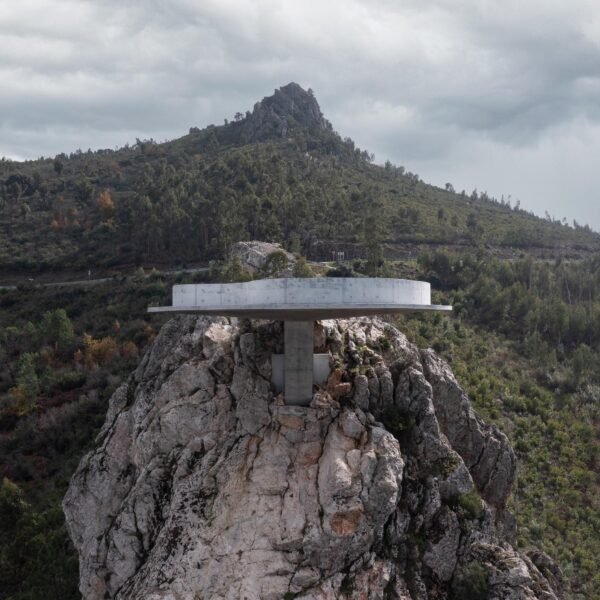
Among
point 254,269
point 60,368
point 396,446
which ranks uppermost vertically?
point 254,269

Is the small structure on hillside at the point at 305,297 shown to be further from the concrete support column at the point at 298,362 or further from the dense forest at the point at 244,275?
the dense forest at the point at 244,275

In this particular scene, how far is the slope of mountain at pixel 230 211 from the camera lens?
7244 cm

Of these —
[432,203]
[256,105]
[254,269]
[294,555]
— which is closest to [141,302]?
[254,269]

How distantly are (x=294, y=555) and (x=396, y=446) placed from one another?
19.9ft

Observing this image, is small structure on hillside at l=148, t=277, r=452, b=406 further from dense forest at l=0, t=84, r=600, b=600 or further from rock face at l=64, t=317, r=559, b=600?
dense forest at l=0, t=84, r=600, b=600

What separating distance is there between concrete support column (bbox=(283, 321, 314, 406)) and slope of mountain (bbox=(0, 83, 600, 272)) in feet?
121

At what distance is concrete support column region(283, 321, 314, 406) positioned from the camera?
1041 inches

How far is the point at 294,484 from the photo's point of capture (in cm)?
2378

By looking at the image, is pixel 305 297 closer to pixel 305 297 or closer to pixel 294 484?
pixel 305 297

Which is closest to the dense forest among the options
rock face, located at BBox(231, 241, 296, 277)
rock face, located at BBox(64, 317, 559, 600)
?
rock face, located at BBox(231, 241, 296, 277)

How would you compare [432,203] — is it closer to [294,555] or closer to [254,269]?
[254,269]

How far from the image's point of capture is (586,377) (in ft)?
160

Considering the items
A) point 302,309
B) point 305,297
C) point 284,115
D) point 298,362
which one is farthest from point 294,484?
point 284,115

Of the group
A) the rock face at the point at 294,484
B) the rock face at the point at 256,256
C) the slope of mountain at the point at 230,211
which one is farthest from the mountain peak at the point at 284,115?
the rock face at the point at 294,484
